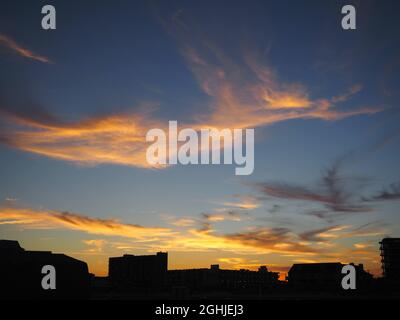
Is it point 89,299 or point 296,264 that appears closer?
point 89,299

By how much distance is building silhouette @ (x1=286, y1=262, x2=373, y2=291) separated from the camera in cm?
17988

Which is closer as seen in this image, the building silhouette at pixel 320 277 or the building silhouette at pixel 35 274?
the building silhouette at pixel 35 274

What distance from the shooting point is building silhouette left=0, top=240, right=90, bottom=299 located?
120m

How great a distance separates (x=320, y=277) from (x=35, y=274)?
11017cm

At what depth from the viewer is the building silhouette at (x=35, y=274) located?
11962cm

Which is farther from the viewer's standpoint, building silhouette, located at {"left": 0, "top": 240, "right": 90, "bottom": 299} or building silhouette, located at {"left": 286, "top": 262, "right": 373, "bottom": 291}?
building silhouette, located at {"left": 286, "top": 262, "right": 373, "bottom": 291}

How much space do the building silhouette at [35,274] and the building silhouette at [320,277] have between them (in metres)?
89.1

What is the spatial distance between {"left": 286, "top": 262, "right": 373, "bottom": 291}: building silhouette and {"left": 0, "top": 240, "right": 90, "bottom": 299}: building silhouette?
89129 millimetres

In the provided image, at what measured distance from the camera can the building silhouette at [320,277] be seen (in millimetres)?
179875

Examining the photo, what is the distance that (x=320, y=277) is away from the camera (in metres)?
182
